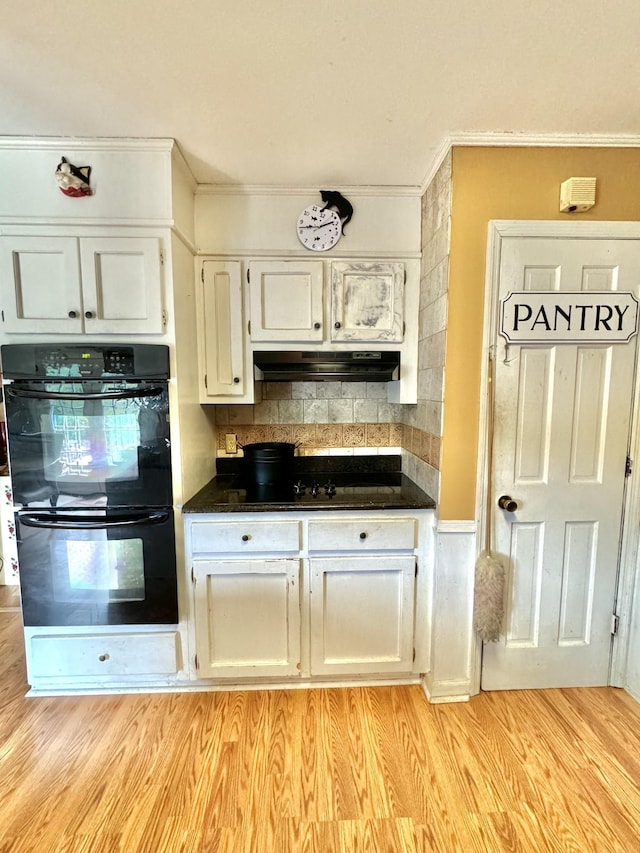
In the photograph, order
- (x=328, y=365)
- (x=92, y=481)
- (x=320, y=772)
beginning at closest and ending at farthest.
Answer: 1. (x=320, y=772)
2. (x=92, y=481)
3. (x=328, y=365)

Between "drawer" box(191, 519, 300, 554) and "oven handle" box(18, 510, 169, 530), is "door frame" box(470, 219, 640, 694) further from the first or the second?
"oven handle" box(18, 510, 169, 530)

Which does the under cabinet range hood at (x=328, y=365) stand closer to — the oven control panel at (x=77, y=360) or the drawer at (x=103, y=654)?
the oven control panel at (x=77, y=360)

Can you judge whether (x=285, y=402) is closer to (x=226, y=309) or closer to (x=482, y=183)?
(x=226, y=309)

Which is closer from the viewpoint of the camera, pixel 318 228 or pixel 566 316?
pixel 566 316

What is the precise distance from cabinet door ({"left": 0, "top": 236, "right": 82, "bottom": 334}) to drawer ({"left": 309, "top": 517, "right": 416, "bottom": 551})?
4.68 ft

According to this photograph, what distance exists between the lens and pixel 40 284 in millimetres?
1568

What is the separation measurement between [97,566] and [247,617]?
29.1 inches

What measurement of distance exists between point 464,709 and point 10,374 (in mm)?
2547

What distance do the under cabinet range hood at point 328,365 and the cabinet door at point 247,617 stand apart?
3.17 ft

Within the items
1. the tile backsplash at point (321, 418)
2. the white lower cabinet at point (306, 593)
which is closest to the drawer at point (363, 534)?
the white lower cabinet at point (306, 593)

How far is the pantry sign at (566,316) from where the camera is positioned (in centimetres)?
→ 157

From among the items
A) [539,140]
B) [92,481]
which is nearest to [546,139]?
[539,140]

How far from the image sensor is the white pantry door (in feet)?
5.17

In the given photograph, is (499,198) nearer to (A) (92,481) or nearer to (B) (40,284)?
(B) (40,284)
